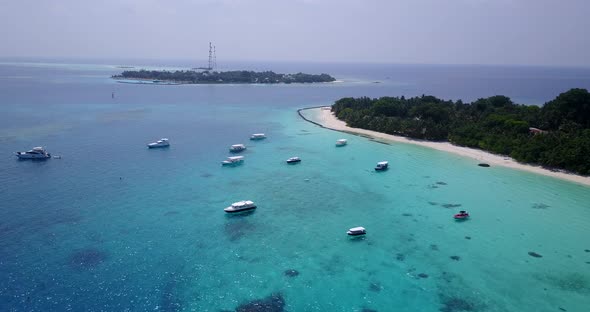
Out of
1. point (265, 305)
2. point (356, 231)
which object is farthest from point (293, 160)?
point (265, 305)

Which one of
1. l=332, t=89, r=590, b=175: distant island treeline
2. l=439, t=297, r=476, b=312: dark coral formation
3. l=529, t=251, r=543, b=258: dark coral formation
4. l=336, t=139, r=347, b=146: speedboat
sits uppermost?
l=332, t=89, r=590, b=175: distant island treeline

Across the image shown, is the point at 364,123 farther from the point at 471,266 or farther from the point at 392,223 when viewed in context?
the point at 471,266

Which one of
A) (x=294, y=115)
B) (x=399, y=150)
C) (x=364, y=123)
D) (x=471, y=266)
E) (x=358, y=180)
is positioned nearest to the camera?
(x=471, y=266)

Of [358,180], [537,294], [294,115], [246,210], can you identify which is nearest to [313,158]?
[358,180]

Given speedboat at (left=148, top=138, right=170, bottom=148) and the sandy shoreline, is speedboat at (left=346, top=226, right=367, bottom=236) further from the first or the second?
speedboat at (left=148, top=138, right=170, bottom=148)

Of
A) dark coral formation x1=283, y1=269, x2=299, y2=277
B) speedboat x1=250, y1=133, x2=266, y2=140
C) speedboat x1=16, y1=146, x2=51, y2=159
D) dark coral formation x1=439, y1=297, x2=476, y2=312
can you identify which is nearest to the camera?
dark coral formation x1=439, y1=297, x2=476, y2=312

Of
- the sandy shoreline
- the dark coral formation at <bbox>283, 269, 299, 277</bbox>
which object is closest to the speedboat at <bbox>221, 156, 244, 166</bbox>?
the sandy shoreline

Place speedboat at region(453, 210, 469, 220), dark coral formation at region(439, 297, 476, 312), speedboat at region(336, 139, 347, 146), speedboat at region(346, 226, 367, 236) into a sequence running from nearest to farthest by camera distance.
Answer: dark coral formation at region(439, 297, 476, 312) < speedboat at region(346, 226, 367, 236) < speedboat at region(453, 210, 469, 220) < speedboat at region(336, 139, 347, 146)
